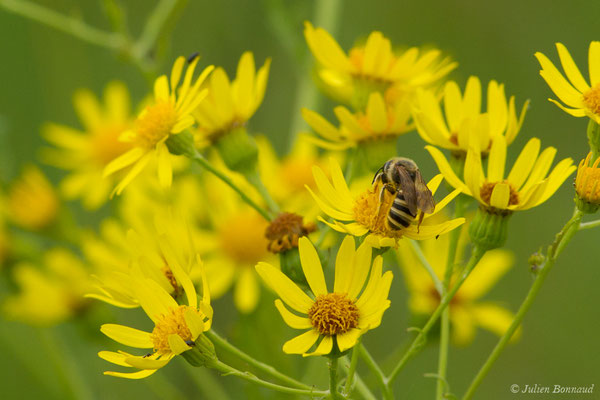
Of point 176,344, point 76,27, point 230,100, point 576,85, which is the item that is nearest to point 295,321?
point 176,344

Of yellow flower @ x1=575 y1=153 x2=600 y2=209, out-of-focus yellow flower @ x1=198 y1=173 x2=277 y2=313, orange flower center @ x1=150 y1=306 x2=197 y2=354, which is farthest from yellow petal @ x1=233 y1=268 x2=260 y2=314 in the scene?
yellow flower @ x1=575 y1=153 x2=600 y2=209

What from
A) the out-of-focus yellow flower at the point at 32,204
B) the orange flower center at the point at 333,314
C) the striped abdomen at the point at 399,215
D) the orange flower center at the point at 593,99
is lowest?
the orange flower center at the point at 333,314

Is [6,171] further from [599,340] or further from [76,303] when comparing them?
[599,340]

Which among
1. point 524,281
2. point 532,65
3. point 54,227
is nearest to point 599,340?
point 524,281

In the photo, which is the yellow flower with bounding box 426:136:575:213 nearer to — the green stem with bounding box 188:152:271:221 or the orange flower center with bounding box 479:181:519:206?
the orange flower center with bounding box 479:181:519:206

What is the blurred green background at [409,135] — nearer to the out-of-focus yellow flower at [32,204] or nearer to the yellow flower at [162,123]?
the out-of-focus yellow flower at [32,204]

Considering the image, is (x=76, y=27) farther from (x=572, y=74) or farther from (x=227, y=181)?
(x=572, y=74)

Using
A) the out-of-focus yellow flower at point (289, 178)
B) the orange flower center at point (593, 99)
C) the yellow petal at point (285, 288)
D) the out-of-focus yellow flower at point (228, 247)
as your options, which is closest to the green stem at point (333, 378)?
the yellow petal at point (285, 288)
